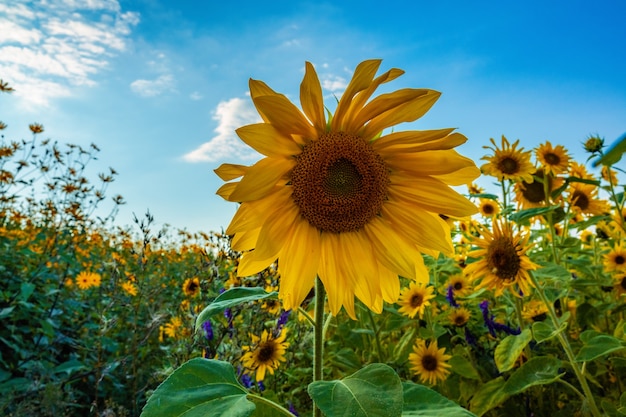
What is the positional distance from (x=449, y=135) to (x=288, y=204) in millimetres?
440

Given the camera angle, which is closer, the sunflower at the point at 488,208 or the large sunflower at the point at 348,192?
the large sunflower at the point at 348,192

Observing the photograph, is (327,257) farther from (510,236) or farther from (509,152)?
(509,152)

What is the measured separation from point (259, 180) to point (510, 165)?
2.18m

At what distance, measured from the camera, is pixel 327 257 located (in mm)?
1356

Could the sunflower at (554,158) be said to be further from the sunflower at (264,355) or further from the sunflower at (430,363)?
the sunflower at (264,355)

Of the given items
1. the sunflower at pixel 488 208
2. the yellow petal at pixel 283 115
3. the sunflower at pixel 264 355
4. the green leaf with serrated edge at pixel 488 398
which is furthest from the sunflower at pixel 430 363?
the sunflower at pixel 488 208

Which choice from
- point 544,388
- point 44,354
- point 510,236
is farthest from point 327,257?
point 44,354

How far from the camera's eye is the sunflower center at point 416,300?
280 centimetres

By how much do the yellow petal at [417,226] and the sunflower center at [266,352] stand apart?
1.45 meters

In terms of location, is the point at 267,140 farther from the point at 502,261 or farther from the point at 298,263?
the point at 502,261

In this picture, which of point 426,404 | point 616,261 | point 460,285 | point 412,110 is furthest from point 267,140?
point 616,261

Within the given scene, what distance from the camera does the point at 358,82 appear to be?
1.23 meters

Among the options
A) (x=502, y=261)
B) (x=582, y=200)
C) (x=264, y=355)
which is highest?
(x=582, y=200)

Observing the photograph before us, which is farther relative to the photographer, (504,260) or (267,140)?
(504,260)
